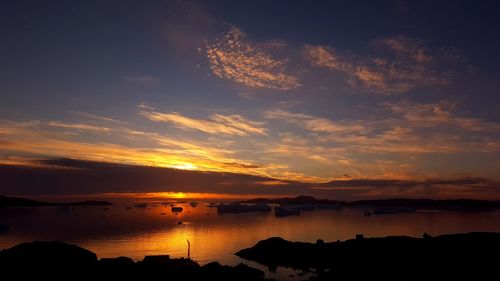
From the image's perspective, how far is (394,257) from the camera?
37812mm

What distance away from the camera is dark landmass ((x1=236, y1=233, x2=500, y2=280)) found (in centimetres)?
2428

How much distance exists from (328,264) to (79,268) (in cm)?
2443

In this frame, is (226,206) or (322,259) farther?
(226,206)

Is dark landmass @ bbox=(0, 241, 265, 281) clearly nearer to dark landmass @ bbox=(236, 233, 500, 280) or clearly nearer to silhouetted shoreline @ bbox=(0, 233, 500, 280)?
silhouetted shoreline @ bbox=(0, 233, 500, 280)

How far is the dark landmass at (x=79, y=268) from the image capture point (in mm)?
28656

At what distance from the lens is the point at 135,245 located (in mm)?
58812

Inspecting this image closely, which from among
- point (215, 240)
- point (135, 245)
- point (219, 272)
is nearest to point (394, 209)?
point (215, 240)

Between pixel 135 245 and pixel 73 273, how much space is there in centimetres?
2970

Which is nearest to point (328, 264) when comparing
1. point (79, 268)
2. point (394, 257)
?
point (394, 257)

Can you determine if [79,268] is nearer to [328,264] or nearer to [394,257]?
[328,264]

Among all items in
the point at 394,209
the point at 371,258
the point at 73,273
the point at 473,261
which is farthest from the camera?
the point at 394,209

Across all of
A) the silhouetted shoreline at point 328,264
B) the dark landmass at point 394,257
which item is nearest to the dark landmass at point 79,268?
the silhouetted shoreline at point 328,264

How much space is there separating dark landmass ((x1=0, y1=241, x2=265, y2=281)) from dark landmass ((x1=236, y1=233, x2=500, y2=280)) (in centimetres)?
942

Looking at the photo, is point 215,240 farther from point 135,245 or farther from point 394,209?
point 394,209
